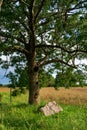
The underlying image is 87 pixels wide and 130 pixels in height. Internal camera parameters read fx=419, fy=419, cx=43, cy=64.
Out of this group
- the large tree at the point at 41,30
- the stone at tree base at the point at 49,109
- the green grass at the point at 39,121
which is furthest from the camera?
the large tree at the point at 41,30

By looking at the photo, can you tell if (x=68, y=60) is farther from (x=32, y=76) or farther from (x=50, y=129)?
(x=50, y=129)

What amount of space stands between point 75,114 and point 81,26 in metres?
8.73

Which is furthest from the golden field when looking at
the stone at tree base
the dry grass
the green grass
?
the green grass

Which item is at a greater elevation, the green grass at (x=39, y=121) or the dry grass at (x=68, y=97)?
the green grass at (x=39, y=121)

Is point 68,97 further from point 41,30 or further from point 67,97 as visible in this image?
point 41,30

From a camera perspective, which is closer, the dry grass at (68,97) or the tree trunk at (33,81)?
the tree trunk at (33,81)

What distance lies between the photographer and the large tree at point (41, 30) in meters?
24.8

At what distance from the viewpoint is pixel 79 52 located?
25.9 m

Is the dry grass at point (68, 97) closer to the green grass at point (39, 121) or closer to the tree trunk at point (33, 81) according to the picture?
the tree trunk at point (33, 81)

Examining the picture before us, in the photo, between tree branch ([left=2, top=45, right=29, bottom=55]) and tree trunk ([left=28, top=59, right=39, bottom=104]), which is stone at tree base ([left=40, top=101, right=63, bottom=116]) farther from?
tree branch ([left=2, top=45, right=29, bottom=55])

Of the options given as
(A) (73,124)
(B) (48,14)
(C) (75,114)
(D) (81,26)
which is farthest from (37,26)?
(A) (73,124)

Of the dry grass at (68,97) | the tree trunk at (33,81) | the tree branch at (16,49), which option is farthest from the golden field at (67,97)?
the tree branch at (16,49)

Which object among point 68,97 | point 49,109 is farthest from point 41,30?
point 68,97

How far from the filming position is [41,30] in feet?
88.0
